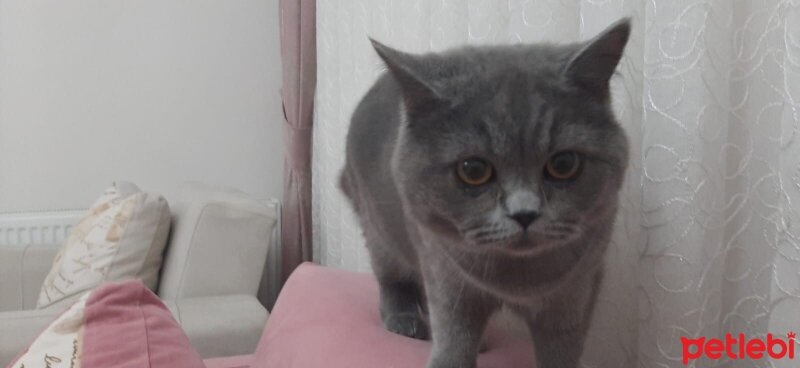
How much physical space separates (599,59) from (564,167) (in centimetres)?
11

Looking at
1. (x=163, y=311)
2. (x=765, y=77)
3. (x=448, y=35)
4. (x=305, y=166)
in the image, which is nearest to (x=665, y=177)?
(x=765, y=77)

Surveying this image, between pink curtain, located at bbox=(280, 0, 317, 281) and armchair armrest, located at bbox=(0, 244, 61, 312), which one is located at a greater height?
pink curtain, located at bbox=(280, 0, 317, 281)

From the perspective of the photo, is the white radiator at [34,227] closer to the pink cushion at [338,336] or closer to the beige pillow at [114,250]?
the beige pillow at [114,250]

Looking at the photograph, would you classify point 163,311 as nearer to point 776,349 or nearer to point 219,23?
point 776,349

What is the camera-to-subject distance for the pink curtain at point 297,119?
236 centimetres

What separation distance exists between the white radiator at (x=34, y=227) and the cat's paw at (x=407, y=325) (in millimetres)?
2058

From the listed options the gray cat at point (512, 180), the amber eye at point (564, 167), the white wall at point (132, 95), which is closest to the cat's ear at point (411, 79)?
the gray cat at point (512, 180)

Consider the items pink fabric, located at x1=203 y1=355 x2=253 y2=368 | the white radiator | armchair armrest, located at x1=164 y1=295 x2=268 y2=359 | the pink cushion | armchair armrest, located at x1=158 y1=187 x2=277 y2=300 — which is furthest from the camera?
the white radiator

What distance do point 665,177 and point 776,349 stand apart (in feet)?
0.66

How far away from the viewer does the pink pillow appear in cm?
77

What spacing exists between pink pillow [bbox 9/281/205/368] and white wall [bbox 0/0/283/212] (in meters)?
2.00

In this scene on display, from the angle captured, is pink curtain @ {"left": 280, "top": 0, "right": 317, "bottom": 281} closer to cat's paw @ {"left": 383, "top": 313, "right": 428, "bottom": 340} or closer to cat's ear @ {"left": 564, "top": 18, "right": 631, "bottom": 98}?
cat's paw @ {"left": 383, "top": 313, "right": 428, "bottom": 340}

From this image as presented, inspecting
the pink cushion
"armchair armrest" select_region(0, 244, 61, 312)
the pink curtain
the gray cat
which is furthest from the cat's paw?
"armchair armrest" select_region(0, 244, 61, 312)

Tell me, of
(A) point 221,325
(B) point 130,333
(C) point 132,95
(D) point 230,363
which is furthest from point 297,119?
(B) point 130,333
